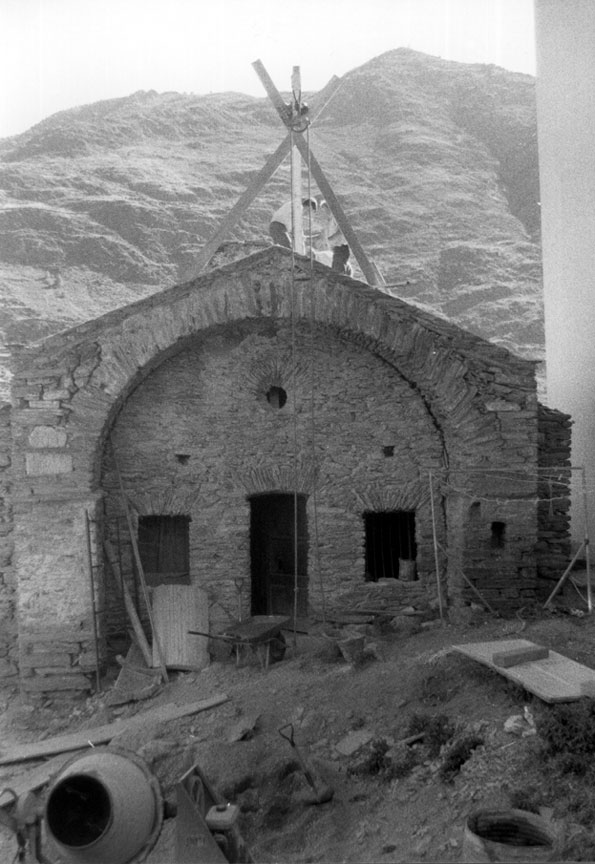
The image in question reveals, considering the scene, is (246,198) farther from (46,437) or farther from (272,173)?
(46,437)

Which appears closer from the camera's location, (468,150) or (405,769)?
(405,769)

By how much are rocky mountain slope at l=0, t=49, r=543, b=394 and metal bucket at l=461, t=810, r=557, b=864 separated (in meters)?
23.1

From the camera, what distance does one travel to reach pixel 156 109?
141 feet

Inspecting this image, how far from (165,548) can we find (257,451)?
1.91 metres

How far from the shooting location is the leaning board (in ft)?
21.8

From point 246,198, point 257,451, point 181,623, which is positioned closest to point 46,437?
point 257,451

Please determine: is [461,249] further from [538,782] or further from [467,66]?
[538,782]

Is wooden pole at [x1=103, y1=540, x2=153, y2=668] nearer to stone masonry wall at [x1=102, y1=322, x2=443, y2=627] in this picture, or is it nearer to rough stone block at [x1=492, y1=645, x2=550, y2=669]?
stone masonry wall at [x1=102, y1=322, x2=443, y2=627]

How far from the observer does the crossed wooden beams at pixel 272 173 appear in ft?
44.0

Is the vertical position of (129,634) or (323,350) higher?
(323,350)

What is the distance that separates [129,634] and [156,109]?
1552 inches

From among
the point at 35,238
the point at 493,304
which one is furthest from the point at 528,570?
the point at 35,238

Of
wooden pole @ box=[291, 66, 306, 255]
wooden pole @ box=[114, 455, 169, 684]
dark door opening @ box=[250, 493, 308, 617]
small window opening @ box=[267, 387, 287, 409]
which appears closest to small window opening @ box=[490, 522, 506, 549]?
dark door opening @ box=[250, 493, 308, 617]

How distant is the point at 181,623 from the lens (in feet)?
33.7
